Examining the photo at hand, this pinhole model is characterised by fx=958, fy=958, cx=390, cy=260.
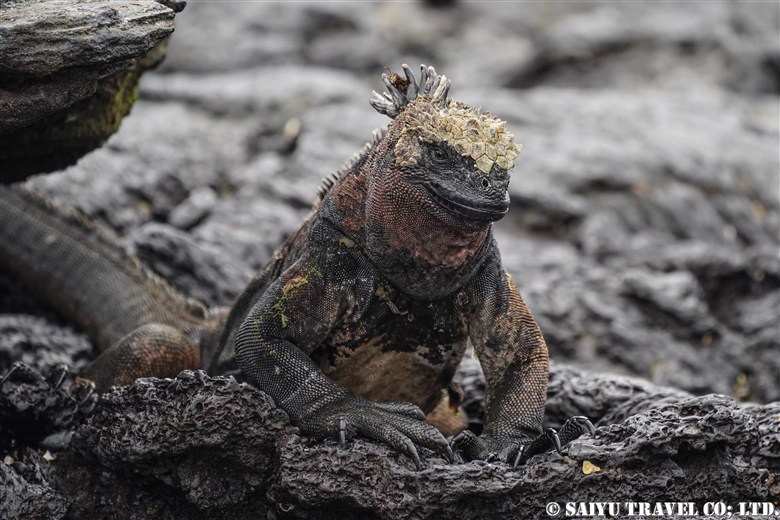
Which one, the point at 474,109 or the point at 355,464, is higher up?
the point at 474,109

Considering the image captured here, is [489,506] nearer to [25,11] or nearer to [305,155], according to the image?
[25,11]

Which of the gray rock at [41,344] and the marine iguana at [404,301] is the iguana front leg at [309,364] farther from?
the gray rock at [41,344]

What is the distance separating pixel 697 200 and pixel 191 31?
22.6 ft

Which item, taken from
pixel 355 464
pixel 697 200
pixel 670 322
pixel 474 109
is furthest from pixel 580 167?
pixel 355 464

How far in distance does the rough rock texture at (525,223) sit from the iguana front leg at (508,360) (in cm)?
42

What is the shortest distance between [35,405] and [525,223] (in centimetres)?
636

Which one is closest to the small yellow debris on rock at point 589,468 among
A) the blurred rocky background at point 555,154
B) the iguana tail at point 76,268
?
the iguana tail at point 76,268

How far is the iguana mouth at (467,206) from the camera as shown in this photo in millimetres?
4078

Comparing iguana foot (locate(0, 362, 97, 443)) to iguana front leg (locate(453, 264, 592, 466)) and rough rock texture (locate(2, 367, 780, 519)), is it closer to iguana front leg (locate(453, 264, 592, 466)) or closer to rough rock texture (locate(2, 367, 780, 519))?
rough rock texture (locate(2, 367, 780, 519))

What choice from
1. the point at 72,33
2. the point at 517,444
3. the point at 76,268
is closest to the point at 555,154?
the point at 76,268

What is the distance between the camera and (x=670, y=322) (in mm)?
9016

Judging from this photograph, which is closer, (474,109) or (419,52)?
(474,109)

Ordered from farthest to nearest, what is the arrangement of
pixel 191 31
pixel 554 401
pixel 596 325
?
1. pixel 191 31
2. pixel 596 325
3. pixel 554 401

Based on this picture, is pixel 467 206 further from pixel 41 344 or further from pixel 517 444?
→ pixel 41 344
